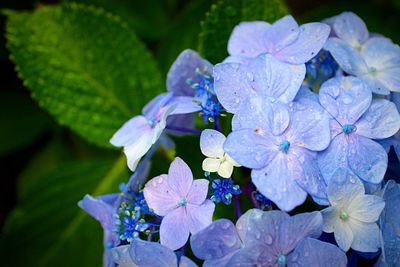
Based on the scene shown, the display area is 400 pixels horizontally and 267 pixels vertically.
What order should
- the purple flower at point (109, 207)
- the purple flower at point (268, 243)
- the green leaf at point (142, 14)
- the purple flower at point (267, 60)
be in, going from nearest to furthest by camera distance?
the purple flower at point (268, 243), the purple flower at point (267, 60), the purple flower at point (109, 207), the green leaf at point (142, 14)

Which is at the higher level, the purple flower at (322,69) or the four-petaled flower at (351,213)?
the purple flower at (322,69)

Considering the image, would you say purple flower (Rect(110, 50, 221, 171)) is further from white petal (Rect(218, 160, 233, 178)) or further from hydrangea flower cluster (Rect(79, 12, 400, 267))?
white petal (Rect(218, 160, 233, 178))

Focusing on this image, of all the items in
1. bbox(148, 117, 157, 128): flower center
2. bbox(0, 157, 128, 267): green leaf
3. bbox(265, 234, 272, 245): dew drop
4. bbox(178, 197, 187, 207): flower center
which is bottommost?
bbox(0, 157, 128, 267): green leaf

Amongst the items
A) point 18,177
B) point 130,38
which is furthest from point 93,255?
point 130,38

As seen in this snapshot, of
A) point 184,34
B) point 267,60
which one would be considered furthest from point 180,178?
point 184,34

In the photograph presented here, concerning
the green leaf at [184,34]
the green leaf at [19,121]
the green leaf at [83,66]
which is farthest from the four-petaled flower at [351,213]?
the green leaf at [19,121]

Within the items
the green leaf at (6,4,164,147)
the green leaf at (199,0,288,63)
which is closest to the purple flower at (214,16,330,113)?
the green leaf at (199,0,288,63)

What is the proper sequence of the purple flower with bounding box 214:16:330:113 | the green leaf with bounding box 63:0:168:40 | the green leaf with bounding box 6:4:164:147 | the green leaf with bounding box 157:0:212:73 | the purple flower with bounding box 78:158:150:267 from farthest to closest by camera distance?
the green leaf with bounding box 63:0:168:40
the green leaf with bounding box 157:0:212:73
the green leaf with bounding box 6:4:164:147
the purple flower with bounding box 78:158:150:267
the purple flower with bounding box 214:16:330:113

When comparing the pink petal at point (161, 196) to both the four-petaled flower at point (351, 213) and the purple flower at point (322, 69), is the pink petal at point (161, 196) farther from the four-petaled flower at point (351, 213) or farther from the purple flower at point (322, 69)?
the purple flower at point (322, 69)
